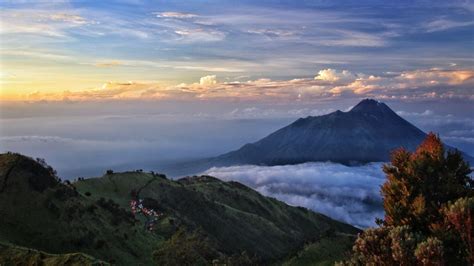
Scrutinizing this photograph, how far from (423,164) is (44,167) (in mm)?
68612

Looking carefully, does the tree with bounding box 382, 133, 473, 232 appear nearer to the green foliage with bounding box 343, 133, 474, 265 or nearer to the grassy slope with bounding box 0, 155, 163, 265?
the green foliage with bounding box 343, 133, 474, 265

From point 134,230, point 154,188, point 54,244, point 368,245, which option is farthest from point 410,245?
point 154,188

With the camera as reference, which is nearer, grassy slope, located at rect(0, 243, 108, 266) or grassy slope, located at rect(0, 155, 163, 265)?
grassy slope, located at rect(0, 243, 108, 266)

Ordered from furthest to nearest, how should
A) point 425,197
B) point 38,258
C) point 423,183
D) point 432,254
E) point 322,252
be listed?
point 322,252, point 38,258, point 423,183, point 425,197, point 432,254

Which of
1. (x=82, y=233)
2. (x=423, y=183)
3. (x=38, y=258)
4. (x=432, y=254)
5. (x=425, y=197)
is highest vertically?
(x=423, y=183)


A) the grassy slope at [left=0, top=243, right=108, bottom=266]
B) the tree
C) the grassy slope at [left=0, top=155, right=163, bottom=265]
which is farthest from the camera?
the grassy slope at [left=0, top=155, right=163, bottom=265]

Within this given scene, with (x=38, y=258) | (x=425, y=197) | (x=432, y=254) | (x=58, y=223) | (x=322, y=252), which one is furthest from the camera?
(x=58, y=223)

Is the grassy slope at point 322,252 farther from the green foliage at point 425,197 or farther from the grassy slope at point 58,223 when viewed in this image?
the green foliage at point 425,197

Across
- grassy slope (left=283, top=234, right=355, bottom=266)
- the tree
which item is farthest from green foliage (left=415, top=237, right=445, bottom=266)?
grassy slope (left=283, top=234, right=355, bottom=266)

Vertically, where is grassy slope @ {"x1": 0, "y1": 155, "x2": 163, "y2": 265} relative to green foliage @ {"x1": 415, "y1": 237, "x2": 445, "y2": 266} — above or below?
below

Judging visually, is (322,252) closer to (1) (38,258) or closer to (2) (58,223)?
(1) (38,258)

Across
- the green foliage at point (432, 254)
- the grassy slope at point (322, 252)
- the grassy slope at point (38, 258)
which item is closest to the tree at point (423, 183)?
the green foliage at point (432, 254)

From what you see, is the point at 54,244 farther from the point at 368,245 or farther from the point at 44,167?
the point at 368,245

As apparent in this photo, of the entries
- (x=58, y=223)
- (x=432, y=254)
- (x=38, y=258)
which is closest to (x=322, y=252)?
(x=38, y=258)
